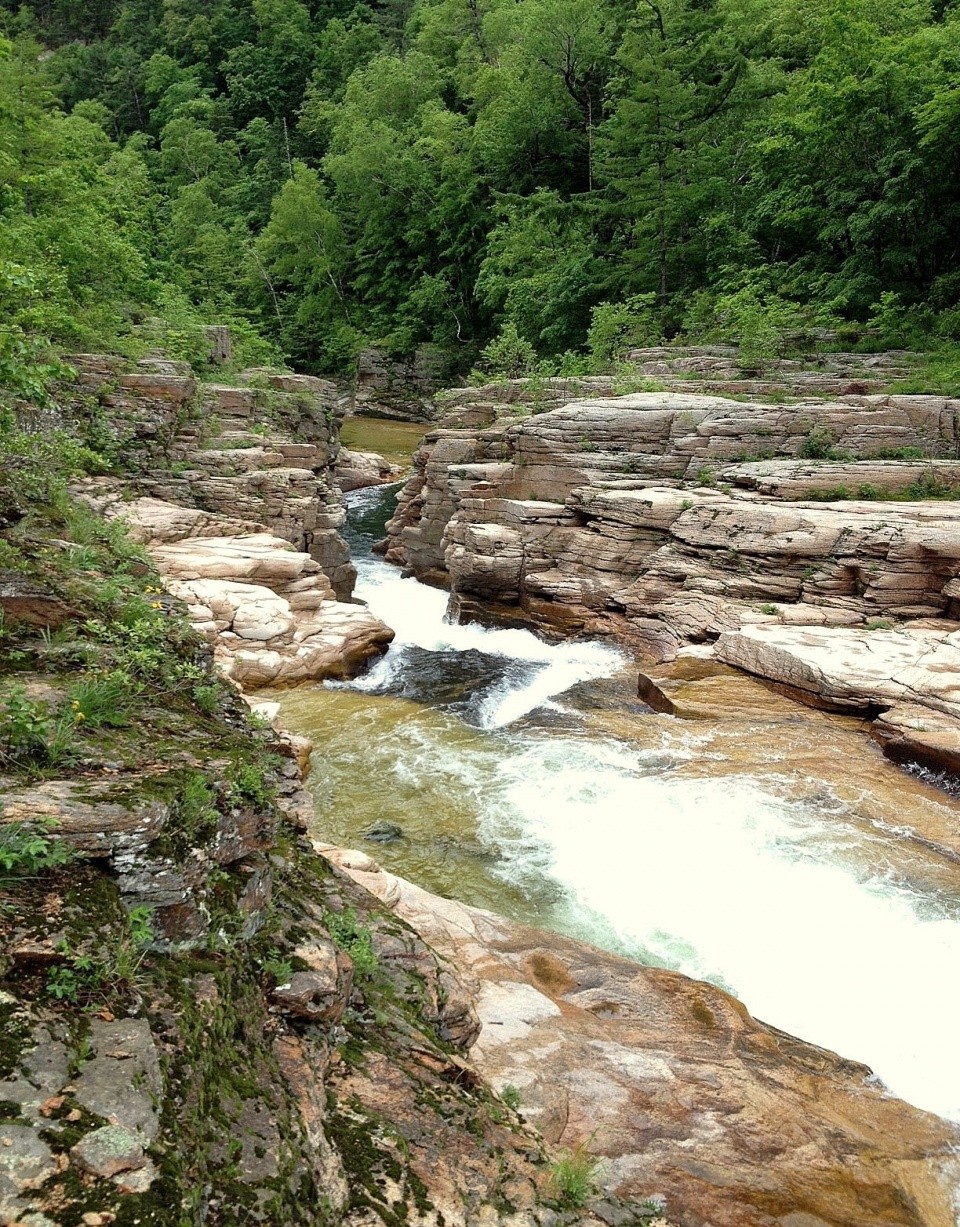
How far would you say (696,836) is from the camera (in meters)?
8.32

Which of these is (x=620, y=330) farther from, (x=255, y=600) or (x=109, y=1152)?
(x=109, y=1152)

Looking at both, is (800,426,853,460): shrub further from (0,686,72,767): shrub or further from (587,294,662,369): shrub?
→ (0,686,72,767): shrub

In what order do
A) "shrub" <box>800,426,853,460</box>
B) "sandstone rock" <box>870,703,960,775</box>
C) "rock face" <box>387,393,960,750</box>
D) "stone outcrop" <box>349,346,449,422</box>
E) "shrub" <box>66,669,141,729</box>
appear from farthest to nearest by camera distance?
"stone outcrop" <box>349,346,449,422</box> → "shrub" <box>800,426,853,460</box> → "rock face" <box>387,393,960,750</box> → "sandstone rock" <box>870,703,960,775</box> → "shrub" <box>66,669,141,729</box>

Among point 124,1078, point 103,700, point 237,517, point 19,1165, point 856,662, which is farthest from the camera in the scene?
point 237,517

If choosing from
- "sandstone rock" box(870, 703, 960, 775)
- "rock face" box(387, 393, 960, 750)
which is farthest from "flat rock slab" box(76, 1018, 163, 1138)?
"rock face" box(387, 393, 960, 750)

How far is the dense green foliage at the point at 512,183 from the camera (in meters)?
21.0

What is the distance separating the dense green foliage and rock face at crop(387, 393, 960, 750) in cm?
612

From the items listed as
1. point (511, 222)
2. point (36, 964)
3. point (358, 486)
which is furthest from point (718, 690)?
point (511, 222)

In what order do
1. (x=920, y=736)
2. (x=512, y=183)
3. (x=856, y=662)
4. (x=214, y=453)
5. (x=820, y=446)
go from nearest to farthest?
1. (x=920, y=736)
2. (x=856, y=662)
3. (x=820, y=446)
4. (x=214, y=453)
5. (x=512, y=183)

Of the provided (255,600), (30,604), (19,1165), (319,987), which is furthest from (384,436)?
(19,1165)

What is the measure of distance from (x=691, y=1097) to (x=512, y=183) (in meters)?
41.4

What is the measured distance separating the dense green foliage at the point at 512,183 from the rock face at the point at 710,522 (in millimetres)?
6119

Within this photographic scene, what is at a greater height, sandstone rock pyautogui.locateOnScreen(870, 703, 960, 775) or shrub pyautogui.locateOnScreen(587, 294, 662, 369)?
shrub pyautogui.locateOnScreen(587, 294, 662, 369)

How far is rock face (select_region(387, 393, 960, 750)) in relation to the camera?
12906mm
